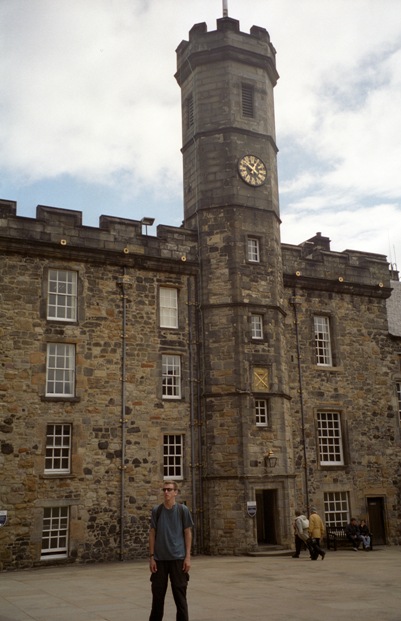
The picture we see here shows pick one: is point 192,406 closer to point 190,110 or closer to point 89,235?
point 89,235

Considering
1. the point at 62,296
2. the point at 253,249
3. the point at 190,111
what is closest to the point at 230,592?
the point at 62,296

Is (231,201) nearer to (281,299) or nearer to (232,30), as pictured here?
(281,299)

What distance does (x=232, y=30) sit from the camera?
23.9 meters

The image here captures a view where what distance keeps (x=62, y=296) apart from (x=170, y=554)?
552 inches

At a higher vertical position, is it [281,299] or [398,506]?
[281,299]

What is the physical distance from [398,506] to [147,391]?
10.7 meters

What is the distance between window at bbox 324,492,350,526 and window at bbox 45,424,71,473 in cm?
941

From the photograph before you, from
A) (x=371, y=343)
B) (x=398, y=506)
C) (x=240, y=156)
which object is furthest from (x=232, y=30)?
(x=398, y=506)

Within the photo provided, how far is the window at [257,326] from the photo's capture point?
22203 mm

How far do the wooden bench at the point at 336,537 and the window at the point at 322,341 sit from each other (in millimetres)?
5807

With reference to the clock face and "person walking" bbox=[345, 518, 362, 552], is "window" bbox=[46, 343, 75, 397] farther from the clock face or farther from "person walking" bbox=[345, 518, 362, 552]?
"person walking" bbox=[345, 518, 362, 552]

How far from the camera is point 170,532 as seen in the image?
7.75 m

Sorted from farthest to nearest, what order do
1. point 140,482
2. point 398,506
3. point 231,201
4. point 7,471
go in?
point 398,506 → point 231,201 → point 140,482 → point 7,471

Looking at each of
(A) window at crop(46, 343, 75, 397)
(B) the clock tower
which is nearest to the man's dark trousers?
(A) window at crop(46, 343, 75, 397)
